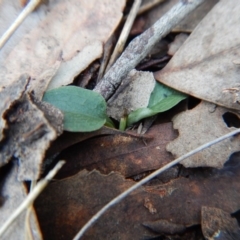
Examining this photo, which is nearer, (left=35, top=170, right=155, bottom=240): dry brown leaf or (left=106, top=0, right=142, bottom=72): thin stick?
(left=35, top=170, right=155, bottom=240): dry brown leaf

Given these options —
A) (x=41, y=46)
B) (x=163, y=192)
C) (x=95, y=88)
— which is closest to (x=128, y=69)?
(x=95, y=88)

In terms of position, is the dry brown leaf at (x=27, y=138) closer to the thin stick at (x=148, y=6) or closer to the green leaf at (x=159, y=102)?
the green leaf at (x=159, y=102)

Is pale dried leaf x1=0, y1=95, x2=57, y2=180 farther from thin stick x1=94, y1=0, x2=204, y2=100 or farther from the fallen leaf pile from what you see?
thin stick x1=94, y1=0, x2=204, y2=100

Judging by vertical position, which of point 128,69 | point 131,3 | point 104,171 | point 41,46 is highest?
point 41,46

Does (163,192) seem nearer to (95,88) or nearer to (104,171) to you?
(104,171)

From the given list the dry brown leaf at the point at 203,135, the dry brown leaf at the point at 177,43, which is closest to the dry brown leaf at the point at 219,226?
the dry brown leaf at the point at 203,135

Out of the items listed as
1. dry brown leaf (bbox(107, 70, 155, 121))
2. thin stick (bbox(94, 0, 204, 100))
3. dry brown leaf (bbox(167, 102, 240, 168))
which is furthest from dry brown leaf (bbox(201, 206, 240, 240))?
thin stick (bbox(94, 0, 204, 100))
